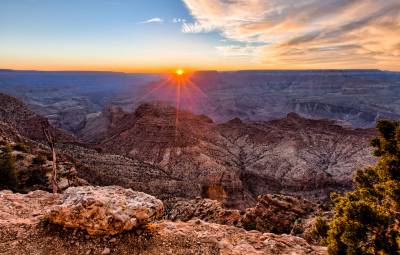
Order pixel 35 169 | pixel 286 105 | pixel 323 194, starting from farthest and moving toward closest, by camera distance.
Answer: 1. pixel 286 105
2. pixel 323 194
3. pixel 35 169

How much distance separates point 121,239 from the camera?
7.63 meters

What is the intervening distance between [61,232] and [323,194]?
53945 mm

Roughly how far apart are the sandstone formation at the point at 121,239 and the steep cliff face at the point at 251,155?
1205 inches

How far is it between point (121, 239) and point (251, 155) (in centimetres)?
5728

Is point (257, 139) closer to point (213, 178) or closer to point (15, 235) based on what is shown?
point (213, 178)

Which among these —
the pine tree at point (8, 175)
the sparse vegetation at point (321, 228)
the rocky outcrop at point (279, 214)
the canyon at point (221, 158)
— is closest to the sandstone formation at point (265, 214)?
the rocky outcrop at point (279, 214)

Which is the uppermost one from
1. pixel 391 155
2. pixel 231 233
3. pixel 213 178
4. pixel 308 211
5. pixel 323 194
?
pixel 391 155

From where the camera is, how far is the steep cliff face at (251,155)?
4578 centimetres

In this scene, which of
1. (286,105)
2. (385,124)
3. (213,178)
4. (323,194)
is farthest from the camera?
(286,105)

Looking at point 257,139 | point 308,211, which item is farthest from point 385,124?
point 257,139

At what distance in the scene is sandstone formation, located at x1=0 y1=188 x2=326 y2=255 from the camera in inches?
273

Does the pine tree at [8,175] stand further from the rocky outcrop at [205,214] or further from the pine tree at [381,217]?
the pine tree at [381,217]

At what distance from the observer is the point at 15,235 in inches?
279

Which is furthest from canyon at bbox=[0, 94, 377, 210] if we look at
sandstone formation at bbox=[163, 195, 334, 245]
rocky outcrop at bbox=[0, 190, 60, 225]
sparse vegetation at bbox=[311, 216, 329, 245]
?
sparse vegetation at bbox=[311, 216, 329, 245]
